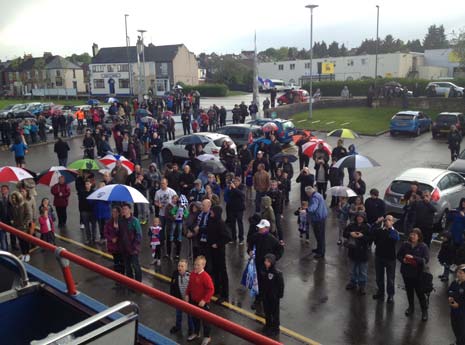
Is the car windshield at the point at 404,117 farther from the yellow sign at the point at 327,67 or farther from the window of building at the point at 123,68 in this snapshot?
the window of building at the point at 123,68

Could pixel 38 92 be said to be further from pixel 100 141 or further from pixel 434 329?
pixel 434 329

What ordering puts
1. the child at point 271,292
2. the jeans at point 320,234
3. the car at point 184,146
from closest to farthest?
the child at point 271,292 < the jeans at point 320,234 < the car at point 184,146

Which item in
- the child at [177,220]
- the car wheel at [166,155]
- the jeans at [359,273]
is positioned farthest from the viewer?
the car wheel at [166,155]

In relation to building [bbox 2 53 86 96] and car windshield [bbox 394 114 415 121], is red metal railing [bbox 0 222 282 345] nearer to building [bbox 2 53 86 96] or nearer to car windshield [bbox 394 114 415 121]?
car windshield [bbox 394 114 415 121]

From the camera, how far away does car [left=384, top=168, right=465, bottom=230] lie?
1232 cm

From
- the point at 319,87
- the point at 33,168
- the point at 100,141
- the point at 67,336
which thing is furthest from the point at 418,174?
the point at 319,87

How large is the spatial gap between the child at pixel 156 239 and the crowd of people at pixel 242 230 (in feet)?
0.07

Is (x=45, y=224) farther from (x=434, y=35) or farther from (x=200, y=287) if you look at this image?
(x=434, y=35)

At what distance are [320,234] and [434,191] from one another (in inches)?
148

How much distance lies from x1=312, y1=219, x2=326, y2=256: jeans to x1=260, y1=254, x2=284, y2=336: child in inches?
130

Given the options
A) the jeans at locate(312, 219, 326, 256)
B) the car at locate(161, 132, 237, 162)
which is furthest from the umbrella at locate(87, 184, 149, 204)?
the car at locate(161, 132, 237, 162)

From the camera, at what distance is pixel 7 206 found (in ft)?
35.6

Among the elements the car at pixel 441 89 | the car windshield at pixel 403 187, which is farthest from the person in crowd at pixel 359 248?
the car at pixel 441 89

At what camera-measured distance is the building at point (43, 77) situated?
7600 cm
